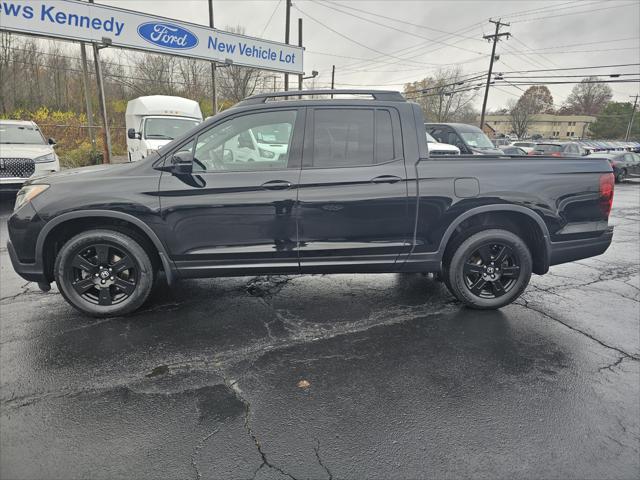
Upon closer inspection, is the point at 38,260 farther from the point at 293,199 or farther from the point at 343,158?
the point at 343,158

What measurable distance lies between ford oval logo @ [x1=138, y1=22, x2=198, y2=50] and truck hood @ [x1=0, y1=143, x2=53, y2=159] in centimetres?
861

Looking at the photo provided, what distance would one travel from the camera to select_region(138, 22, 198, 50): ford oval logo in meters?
15.8

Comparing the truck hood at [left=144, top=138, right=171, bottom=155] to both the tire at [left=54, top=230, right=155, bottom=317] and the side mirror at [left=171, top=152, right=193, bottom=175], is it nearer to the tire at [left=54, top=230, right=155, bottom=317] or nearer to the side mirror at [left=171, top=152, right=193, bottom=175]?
the tire at [left=54, top=230, right=155, bottom=317]

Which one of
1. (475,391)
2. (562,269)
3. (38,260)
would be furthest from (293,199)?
(562,269)

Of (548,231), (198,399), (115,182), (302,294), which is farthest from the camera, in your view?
(302,294)

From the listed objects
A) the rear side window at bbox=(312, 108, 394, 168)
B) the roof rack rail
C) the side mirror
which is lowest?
the side mirror

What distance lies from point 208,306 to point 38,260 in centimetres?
152

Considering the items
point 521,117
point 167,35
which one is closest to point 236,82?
point 167,35

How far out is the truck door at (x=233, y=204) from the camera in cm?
342

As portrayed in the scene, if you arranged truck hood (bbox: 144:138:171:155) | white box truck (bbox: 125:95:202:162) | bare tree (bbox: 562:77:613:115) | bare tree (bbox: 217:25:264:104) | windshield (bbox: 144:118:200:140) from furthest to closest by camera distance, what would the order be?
bare tree (bbox: 562:77:613:115) < bare tree (bbox: 217:25:264:104) < windshield (bbox: 144:118:200:140) < white box truck (bbox: 125:95:202:162) < truck hood (bbox: 144:138:171:155)

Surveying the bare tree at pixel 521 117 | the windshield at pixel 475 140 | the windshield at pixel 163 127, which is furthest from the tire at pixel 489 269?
the bare tree at pixel 521 117

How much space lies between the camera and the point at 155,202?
3412mm

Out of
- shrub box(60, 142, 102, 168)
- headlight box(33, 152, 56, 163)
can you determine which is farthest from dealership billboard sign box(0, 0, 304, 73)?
headlight box(33, 152, 56, 163)

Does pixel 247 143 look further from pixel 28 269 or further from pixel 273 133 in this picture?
pixel 28 269
